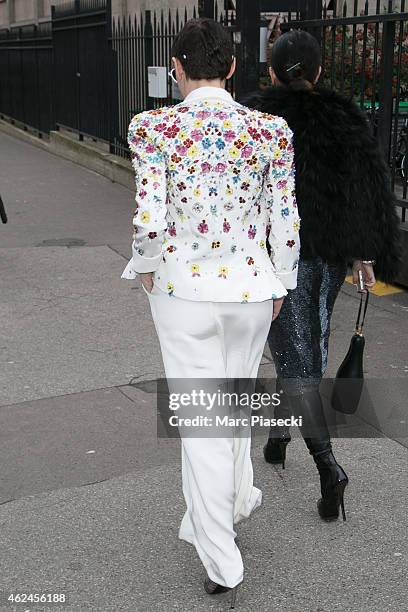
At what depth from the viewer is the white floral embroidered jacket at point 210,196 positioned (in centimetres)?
288

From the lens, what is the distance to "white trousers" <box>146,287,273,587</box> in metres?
3.00

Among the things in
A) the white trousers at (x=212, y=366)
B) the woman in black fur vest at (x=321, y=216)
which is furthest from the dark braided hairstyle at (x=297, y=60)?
the white trousers at (x=212, y=366)

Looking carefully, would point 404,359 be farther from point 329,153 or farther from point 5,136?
point 5,136

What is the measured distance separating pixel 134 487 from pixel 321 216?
1458 mm

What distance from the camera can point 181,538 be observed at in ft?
11.1

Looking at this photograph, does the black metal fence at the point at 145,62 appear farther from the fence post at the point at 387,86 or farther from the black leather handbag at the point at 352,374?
the black leather handbag at the point at 352,374

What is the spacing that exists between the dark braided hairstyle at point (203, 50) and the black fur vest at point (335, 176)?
61 centimetres

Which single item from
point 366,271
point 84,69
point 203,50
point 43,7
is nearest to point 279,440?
point 366,271

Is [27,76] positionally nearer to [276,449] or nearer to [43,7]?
[43,7]

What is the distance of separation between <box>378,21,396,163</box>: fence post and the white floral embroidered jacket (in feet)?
13.8

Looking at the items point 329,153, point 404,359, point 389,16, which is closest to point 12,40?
point 389,16

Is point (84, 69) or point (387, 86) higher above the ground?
point (387, 86)

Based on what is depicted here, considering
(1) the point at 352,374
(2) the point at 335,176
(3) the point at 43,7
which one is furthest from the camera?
(3) the point at 43,7

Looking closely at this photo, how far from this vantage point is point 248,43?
8.49 m
